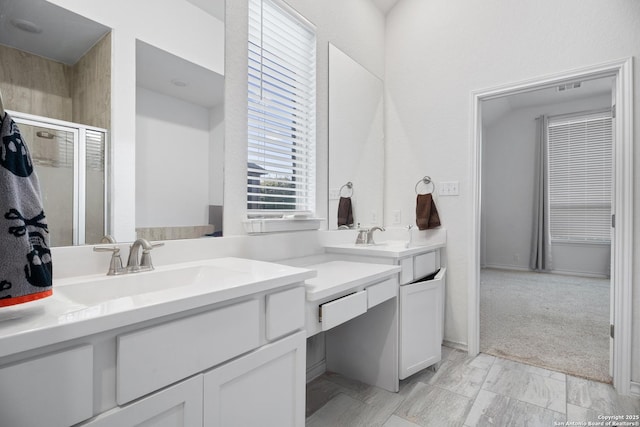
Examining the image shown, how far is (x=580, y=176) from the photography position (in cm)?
480

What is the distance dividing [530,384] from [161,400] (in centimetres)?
208

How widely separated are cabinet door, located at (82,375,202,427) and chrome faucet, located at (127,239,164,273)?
0.51m

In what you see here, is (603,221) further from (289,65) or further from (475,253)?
(289,65)

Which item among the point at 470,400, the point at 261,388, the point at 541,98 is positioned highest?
the point at 541,98

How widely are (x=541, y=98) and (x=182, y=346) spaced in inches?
227

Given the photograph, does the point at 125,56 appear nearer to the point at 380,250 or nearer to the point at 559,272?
the point at 380,250

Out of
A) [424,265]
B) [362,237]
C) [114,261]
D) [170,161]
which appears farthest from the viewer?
[362,237]

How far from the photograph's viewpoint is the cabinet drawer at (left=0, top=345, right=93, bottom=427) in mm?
531

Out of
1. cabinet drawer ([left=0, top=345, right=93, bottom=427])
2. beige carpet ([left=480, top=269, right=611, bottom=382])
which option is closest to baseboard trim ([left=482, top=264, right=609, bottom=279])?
beige carpet ([left=480, top=269, right=611, bottom=382])

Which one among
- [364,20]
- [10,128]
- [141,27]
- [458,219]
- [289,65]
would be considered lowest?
[458,219]

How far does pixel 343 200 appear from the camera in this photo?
2277 mm

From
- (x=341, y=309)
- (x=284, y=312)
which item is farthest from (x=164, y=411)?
(x=341, y=309)

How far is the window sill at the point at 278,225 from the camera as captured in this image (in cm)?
160

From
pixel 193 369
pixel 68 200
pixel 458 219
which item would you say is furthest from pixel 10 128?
pixel 458 219
